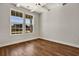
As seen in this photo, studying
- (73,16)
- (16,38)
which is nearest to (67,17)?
(73,16)

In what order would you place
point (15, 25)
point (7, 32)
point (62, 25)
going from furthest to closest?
point (62, 25)
point (7, 32)
point (15, 25)

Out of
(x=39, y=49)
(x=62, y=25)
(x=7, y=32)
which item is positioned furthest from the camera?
(x=62, y=25)

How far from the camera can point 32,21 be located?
2.23 meters

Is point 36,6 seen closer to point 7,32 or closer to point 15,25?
point 15,25

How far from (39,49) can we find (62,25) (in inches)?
50.3

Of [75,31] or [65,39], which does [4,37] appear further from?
[75,31]

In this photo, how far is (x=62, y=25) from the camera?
9.42ft

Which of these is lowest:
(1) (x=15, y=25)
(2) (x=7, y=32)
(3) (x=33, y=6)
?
(2) (x=7, y=32)

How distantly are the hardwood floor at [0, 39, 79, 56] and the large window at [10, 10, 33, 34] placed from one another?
37 cm

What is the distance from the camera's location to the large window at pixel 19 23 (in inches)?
75.9

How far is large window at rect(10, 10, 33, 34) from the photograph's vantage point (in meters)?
1.93

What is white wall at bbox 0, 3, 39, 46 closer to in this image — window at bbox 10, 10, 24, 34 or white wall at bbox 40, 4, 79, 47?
window at bbox 10, 10, 24, 34

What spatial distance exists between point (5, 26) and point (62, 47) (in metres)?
1.76

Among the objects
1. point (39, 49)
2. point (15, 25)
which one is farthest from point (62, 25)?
point (15, 25)
